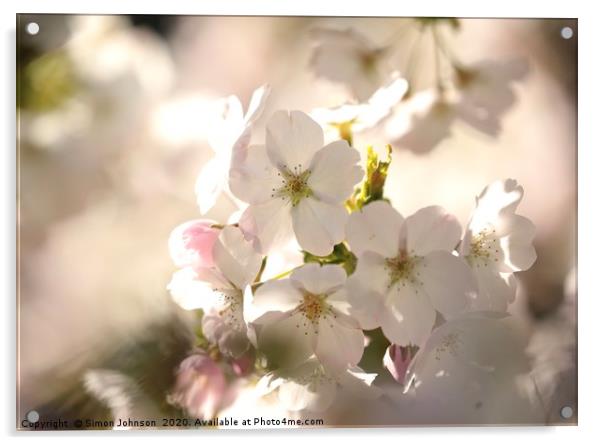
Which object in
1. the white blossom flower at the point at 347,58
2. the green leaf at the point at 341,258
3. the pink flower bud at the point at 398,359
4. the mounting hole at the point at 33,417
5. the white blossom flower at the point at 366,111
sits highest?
the white blossom flower at the point at 347,58

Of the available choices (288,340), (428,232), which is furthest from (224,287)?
(428,232)

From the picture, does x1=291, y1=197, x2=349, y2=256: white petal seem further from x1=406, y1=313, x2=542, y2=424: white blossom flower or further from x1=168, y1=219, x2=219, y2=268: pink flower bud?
x1=406, y1=313, x2=542, y2=424: white blossom flower

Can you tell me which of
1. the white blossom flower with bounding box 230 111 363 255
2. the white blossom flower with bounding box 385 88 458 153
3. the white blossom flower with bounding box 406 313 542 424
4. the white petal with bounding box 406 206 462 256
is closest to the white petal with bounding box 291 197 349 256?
the white blossom flower with bounding box 230 111 363 255

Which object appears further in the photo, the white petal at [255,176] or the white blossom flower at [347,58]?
the white blossom flower at [347,58]

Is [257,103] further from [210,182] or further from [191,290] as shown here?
[191,290]

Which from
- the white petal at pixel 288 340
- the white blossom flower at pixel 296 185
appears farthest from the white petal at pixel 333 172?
the white petal at pixel 288 340

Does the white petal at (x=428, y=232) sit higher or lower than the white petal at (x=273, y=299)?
higher

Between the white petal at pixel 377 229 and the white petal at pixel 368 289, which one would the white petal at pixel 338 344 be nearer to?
the white petal at pixel 368 289
